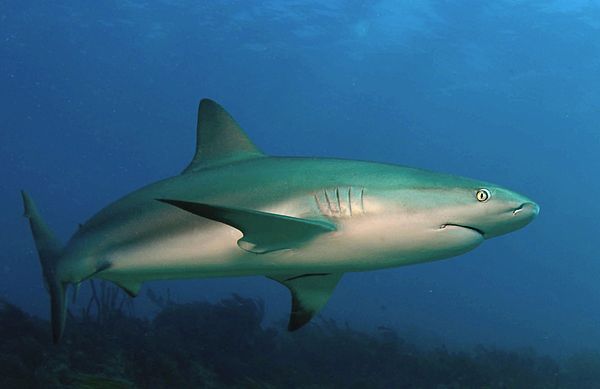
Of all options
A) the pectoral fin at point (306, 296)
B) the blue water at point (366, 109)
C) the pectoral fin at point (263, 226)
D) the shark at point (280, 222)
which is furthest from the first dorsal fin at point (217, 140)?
the blue water at point (366, 109)

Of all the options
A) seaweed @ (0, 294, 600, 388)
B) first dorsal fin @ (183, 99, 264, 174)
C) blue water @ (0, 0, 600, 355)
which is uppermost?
blue water @ (0, 0, 600, 355)

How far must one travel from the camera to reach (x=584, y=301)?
8181 centimetres

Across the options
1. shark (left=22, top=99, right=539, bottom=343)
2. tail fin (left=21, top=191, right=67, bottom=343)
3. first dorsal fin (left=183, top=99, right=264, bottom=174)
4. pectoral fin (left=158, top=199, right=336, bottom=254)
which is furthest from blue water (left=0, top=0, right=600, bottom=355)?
pectoral fin (left=158, top=199, right=336, bottom=254)

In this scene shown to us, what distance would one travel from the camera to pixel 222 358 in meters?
9.37

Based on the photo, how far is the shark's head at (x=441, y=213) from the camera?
2789 millimetres

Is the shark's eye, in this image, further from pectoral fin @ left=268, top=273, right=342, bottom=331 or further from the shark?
pectoral fin @ left=268, top=273, right=342, bottom=331

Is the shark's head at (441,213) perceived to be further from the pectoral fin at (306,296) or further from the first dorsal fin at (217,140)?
the first dorsal fin at (217,140)

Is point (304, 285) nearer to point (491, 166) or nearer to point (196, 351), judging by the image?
point (196, 351)

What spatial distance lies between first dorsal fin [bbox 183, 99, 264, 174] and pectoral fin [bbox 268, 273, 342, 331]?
1.04 m

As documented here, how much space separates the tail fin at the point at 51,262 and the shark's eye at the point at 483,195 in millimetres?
3543

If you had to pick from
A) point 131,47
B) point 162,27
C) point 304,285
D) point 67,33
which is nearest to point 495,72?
point 162,27

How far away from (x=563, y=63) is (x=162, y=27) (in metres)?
34.8

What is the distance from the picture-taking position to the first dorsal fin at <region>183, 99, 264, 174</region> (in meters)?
4.19

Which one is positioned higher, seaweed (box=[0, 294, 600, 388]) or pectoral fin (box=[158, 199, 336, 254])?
pectoral fin (box=[158, 199, 336, 254])
